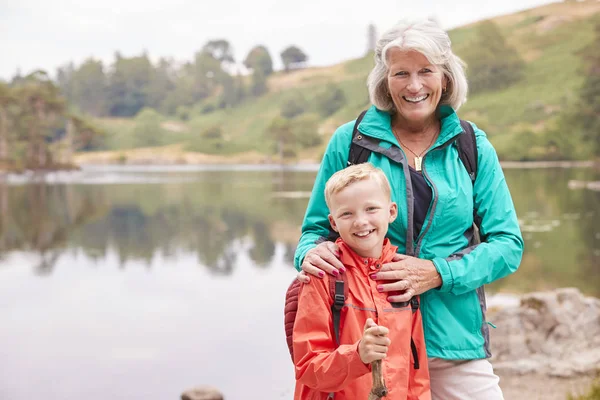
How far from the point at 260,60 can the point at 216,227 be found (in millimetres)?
94809

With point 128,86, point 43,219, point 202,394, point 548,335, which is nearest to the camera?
point 548,335

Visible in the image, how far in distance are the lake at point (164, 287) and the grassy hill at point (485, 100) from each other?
108 ft

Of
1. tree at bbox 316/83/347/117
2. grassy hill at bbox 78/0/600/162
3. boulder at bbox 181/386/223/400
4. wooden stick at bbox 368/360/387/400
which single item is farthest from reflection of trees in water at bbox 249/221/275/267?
tree at bbox 316/83/347/117

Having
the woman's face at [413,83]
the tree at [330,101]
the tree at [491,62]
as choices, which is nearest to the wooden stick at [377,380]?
the woman's face at [413,83]

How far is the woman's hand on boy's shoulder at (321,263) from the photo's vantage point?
1723 mm

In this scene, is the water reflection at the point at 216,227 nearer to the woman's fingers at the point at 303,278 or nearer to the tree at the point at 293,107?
the woman's fingers at the point at 303,278

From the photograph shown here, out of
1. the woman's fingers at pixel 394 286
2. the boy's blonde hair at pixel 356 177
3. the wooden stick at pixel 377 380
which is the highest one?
the boy's blonde hair at pixel 356 177

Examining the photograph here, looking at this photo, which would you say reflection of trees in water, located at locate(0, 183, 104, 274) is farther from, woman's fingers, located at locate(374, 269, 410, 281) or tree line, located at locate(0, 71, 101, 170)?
tree line, located at locate(0, 71, 101, 170)

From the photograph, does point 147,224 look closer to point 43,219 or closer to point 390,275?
point 43,219

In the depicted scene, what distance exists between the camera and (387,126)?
77.3 inches

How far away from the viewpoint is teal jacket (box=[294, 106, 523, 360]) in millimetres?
1891

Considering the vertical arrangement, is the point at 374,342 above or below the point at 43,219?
above

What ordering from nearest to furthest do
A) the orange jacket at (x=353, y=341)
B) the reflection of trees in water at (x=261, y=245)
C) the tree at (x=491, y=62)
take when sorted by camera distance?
the orange jacket at (x=353, y=341)
the reflection of trees in water at (x=261, y=245)
the tree at (x=491, y=62)

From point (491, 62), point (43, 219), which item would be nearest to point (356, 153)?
point (43, 219)
